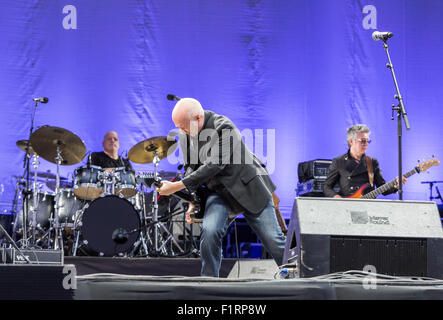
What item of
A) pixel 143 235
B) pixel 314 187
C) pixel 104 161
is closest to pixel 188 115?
pixel 143 235

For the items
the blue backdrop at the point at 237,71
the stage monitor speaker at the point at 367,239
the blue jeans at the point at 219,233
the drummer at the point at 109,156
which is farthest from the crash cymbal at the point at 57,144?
the stage monitor speaker at the point at 367,239

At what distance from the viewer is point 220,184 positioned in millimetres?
3637

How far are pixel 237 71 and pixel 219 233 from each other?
5102mm

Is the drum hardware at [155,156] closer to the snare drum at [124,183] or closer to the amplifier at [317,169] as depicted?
the snare drum at [124,183]

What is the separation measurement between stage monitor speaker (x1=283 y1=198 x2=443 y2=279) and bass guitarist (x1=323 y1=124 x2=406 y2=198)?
337 centimetres

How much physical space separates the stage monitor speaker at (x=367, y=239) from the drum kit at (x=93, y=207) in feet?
13.0

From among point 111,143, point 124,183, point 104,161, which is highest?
point 111,143

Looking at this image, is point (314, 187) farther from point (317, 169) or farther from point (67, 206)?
point (67, 206)

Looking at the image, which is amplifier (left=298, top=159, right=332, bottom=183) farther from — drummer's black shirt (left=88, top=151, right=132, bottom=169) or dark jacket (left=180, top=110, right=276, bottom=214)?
dark jacket (left=180, top=110, right=276, bottom=214)

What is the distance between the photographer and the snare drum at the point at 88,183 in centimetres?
641

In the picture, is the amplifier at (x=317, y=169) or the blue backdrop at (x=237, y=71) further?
the blue backdrop at (x=237, y=71)

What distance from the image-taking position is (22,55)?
7.87 m

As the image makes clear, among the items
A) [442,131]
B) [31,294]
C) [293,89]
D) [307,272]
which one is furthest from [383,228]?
[442,131]

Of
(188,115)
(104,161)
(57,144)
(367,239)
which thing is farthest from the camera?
(104,161)
